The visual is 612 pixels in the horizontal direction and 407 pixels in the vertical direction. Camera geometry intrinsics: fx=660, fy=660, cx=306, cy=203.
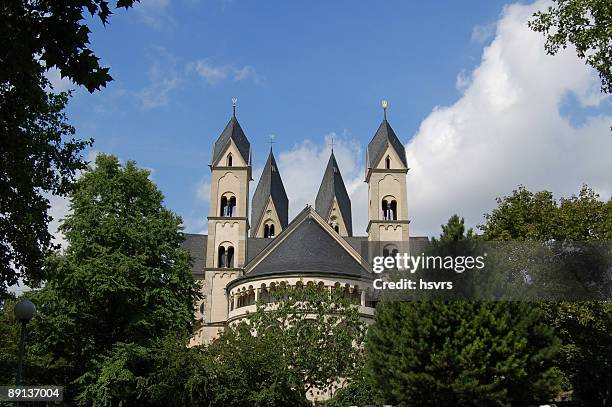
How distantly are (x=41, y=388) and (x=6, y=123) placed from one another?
5.30 metres

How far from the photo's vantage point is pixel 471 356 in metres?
19.1

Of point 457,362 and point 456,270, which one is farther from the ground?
point 456,270

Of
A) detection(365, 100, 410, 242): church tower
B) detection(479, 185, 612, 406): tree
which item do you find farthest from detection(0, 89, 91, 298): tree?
detection(365, 100, 410, 242): church tower

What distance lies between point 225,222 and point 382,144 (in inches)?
628

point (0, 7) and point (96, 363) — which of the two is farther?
point (96, 363)

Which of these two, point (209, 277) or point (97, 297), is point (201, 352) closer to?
point (97, 297)

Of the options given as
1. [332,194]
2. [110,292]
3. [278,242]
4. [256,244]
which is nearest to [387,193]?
[278,242]

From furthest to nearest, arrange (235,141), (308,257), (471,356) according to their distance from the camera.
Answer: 1. (235,141)
2. (308,257)
3. (471,356)

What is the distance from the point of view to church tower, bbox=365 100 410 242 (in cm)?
5712

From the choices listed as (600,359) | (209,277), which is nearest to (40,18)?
(600,359)

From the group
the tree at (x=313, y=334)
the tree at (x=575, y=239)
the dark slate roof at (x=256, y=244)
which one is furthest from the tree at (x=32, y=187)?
the dark slate roof at (x=256, y=244)

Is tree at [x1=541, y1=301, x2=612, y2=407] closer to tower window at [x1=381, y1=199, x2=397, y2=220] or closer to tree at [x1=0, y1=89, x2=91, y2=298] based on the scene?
tree at [x1=0, y1=89, x2=91, y2=298]

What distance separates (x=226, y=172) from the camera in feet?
192

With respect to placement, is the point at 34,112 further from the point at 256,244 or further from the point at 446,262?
the point at 256,244
